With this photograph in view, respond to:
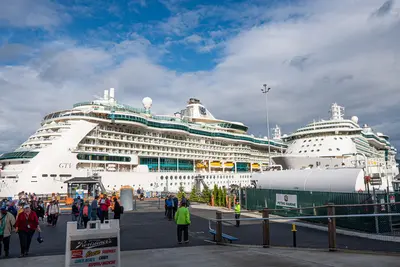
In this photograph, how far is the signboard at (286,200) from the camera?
1945 centimetres

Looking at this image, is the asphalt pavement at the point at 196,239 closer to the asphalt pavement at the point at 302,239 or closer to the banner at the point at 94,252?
the asphalt pavement at the point at 302,239

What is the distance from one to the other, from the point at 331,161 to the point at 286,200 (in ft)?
75.2

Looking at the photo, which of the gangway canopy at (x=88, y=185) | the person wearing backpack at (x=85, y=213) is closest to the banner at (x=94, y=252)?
the person wearing backpack at (x=85, y=213)

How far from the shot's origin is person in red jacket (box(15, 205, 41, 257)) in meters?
8.70

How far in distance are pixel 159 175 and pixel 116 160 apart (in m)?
6.85

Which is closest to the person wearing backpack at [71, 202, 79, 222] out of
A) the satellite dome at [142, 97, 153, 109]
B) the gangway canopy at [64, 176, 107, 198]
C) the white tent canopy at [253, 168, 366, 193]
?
the gangway canopy at [64, 176, 107, 198]

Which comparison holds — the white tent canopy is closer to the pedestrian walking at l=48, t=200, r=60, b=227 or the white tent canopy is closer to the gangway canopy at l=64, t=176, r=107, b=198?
the gangway canopy at l=64, t=176, r=107, b=198

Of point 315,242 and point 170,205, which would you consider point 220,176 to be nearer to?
point 170,205

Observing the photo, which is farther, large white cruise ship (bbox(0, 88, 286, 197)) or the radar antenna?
the radar antenna

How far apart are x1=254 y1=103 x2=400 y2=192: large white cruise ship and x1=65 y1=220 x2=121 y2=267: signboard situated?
17.4 meters

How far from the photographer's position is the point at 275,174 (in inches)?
1056

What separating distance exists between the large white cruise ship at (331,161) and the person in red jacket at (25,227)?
17.1 meters

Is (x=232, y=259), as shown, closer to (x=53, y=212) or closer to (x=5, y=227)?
(x=5, y=227)

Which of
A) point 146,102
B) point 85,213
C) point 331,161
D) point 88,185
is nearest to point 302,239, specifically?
point 85,213
